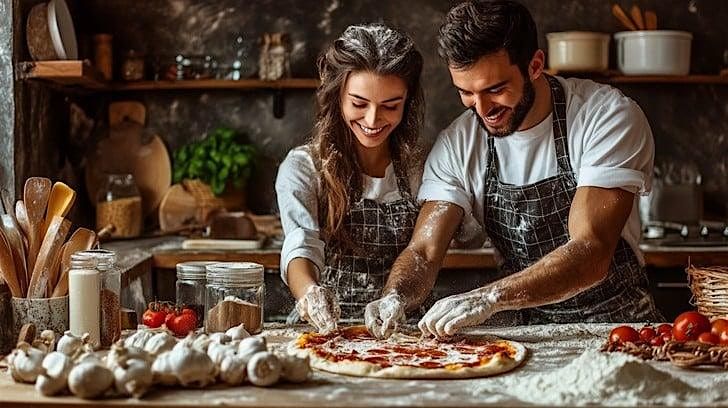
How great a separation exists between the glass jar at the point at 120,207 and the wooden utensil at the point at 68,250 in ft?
6.63

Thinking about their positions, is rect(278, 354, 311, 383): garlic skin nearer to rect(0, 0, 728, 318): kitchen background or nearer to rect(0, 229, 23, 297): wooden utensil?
rect(0, 229, 23, 297): wooden utensil

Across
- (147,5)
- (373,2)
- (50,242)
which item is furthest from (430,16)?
(50,242)

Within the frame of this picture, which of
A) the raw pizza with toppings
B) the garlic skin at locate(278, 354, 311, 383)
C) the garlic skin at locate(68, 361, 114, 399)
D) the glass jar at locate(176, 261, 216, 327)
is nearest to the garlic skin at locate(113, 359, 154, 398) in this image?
the garlic skin at locate(68, 361, 114, 399)

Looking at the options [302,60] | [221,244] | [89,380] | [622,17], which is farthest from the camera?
[302,60]

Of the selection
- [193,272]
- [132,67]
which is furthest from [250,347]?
[132,67]

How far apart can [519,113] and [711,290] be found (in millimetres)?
717

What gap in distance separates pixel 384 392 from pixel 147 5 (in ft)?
11.0

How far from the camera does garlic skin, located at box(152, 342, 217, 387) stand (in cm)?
212

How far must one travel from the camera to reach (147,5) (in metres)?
5.05

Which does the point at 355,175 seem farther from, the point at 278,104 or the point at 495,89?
the point at 278,104

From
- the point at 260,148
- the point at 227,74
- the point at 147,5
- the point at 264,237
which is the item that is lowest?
the point at 264,237

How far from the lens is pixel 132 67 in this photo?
4.88 metres

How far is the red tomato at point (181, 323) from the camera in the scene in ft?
8.71

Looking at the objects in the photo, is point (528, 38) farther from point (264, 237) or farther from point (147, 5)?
point (147, 5)
